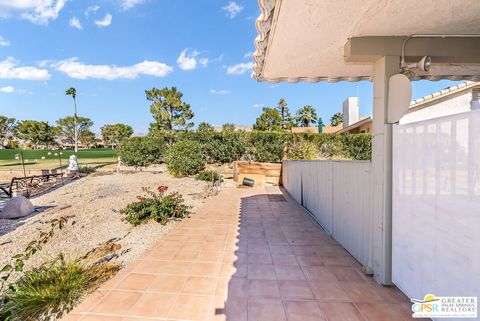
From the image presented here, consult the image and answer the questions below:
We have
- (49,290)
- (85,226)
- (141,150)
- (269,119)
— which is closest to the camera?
(49,290)

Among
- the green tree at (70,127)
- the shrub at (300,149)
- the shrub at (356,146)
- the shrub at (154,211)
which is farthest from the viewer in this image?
the green tree at (70,127)

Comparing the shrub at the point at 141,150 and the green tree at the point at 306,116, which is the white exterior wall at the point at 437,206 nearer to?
the shrub at the point at 141,150

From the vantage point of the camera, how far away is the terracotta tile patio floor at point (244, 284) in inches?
87.0

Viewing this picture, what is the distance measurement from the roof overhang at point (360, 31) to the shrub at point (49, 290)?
11.1ft

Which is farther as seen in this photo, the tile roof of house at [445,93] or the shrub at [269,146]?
the shrub at [269,146]

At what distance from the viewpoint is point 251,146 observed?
13.6 meters

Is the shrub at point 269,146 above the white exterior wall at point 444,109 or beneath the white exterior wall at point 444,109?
beneath

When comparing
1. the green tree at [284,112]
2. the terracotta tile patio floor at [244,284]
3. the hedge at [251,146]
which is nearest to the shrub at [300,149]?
the hedge at [251,146]

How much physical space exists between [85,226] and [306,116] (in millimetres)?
40490

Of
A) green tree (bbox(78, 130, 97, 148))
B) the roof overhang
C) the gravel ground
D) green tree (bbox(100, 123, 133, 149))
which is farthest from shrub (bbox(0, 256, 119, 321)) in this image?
green tree (bbox(78, 130, 97, 148))

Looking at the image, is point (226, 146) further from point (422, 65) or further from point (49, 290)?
point (49, 290)

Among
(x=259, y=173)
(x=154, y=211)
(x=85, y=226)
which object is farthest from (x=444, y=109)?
(x=85, y=226)

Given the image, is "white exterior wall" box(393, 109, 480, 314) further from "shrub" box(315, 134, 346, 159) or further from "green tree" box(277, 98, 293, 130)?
"green tree" box(277, 98, 293, 130)

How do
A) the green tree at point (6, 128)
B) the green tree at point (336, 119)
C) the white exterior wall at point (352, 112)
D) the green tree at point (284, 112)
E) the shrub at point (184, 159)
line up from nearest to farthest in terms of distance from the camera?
1. the shrub at point (184, 159)
2. the white exterior wall at point (352, 112)
3. the green tree at point (284, 112)
4. the green tree at point (336, 119)
5. the green tree at point (6, 128)
